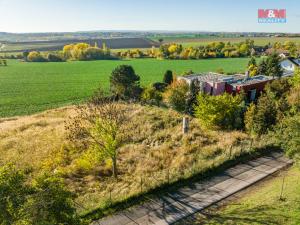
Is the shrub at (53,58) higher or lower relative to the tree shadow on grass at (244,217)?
higher

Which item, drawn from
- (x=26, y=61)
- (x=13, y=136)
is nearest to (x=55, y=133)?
(x=13, y=136)

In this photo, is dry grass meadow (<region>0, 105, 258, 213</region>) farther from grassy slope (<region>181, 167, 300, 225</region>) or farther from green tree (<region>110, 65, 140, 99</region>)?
green tree (<region>110, 65, 140, 99</region>)

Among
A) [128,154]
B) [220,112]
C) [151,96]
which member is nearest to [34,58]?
[151,96]

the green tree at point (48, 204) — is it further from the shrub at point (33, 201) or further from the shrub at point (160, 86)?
the shrub at point (160, 86)

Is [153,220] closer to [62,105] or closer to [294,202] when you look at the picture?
[294,202]

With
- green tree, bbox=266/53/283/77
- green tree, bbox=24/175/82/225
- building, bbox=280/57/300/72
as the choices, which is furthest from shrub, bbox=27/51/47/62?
green tree, bbox=24/175/82/225

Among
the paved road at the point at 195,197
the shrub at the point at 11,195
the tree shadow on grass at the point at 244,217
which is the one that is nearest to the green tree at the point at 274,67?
the paved road at the point at 195,197

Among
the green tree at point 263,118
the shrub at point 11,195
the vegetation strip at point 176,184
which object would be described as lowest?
the vegetation strip at point 176,184
